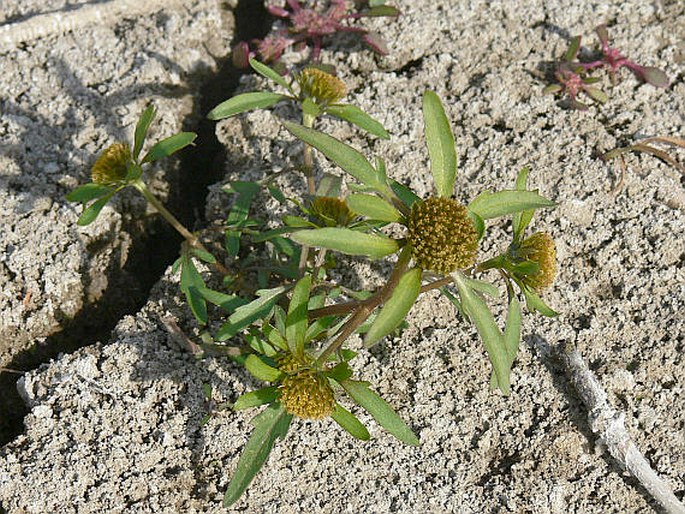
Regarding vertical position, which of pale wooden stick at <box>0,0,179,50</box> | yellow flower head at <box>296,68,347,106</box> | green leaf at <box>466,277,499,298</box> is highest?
pale wooden stick at <box>0,0,179,50</box>

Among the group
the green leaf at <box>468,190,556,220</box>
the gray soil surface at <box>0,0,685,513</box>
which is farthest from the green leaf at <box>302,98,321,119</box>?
the green leaf at <box>468,190,556,220</box>

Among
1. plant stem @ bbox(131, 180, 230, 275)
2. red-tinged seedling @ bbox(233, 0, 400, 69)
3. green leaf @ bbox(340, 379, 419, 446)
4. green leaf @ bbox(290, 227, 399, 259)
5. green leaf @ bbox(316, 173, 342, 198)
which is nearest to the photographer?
green leaf @ bbox(290, 227, 399, 259)

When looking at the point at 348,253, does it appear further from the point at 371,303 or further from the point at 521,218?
the point at 521,218

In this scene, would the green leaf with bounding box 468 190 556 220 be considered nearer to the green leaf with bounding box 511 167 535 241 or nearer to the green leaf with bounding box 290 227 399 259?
the green leaf with bounding box 511 167 535 241

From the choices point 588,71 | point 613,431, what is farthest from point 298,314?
point 588,71

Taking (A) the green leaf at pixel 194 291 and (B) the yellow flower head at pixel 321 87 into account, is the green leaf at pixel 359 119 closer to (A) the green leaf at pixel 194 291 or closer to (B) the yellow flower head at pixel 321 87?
(B) the yellow flower head at pixel 321 87

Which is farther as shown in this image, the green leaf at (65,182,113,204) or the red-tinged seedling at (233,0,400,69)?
the red-tinged seedling at (233,0,400,69)
